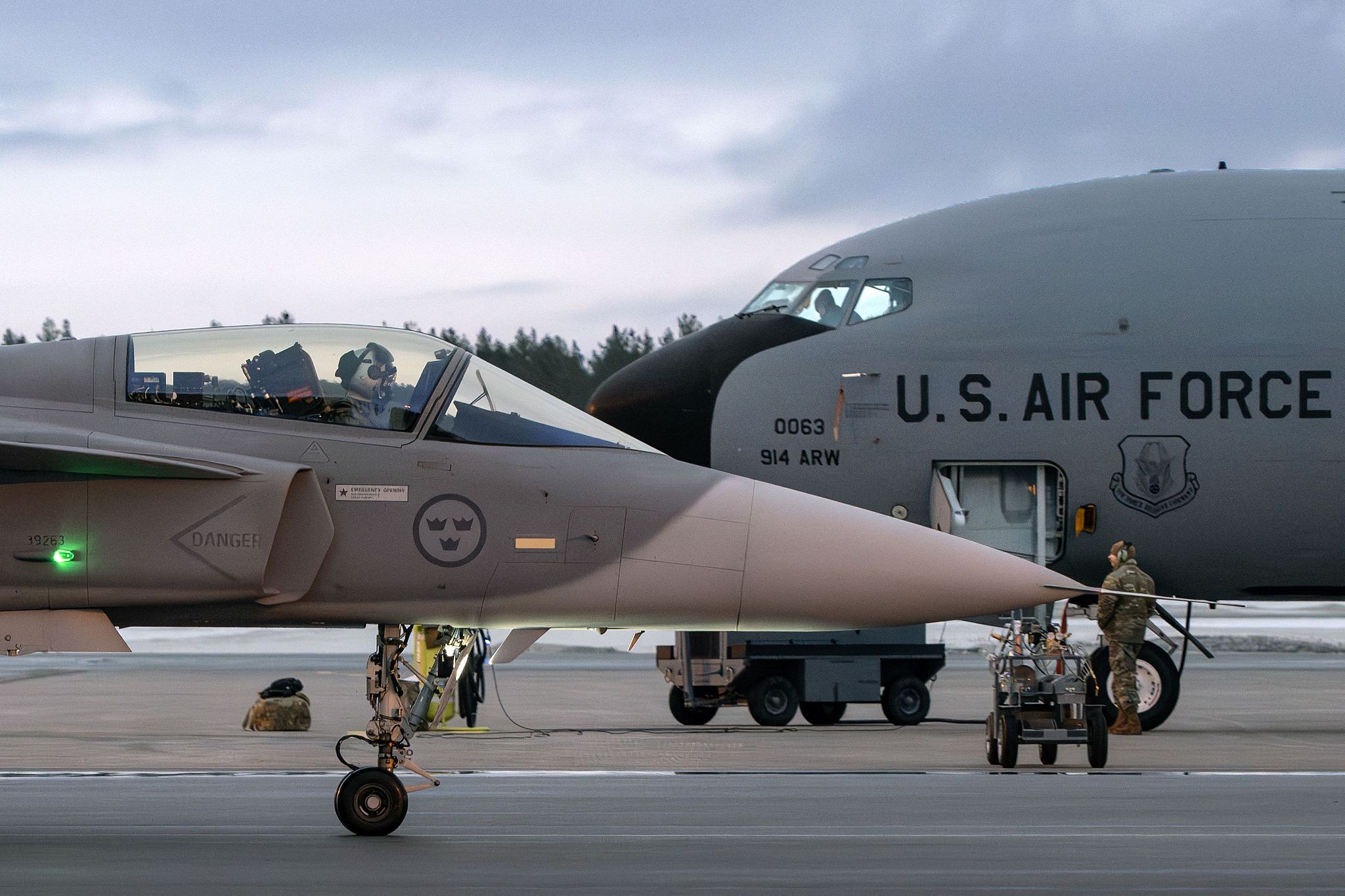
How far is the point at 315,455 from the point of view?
9.44 meters

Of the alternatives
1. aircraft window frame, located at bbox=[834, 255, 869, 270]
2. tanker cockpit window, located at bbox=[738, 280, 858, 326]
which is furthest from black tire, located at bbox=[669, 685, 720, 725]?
aircraft window frame, located at bbox=[834, 255, 869, 270]

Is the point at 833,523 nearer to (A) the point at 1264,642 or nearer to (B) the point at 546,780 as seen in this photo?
(B) the point at 546,780

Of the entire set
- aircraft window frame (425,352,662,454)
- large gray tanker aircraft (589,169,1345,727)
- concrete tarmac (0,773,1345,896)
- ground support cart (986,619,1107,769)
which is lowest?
concrete tarmac (0,773,1345,896)

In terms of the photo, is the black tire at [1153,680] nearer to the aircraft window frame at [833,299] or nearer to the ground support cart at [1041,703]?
the ground support cart at [1041,703]

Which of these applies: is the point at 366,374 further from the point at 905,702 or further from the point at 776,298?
the point at 905,702

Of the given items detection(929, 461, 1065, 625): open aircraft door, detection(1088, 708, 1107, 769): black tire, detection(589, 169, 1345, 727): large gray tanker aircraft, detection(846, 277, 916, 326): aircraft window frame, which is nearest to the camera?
detection(1088, 708, 1107, 769): black tire

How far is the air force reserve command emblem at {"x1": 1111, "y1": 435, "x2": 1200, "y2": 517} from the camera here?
17.2m

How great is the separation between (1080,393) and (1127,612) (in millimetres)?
2275

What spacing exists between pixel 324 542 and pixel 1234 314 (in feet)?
35.6

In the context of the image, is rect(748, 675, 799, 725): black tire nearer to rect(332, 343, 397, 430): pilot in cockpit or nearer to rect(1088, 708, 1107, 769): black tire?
rect(1088, 708, 1107, 769): black tire

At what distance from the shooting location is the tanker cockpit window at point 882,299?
17.7m

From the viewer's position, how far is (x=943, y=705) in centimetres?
2314

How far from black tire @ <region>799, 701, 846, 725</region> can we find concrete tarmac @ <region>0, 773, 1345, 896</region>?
6.16m

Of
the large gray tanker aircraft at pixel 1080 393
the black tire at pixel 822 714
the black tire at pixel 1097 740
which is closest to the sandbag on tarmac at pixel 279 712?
the large gray tanker aircraft at pixel 1080 393
